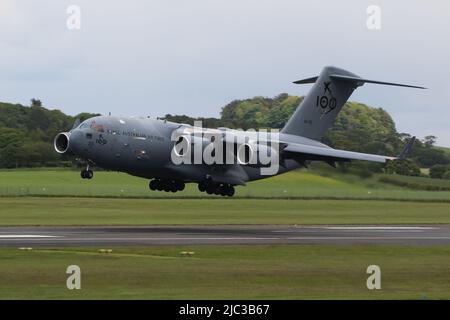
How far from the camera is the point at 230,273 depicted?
1240 inches

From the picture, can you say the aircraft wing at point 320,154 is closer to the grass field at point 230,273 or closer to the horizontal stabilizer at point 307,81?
the horizontal stabilizer at point 307,81

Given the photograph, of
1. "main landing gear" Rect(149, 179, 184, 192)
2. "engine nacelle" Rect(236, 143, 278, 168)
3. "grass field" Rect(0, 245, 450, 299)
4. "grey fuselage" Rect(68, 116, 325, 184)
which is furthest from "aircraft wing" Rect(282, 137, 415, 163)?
"grass field" Rect(0, 245, 450, 299)

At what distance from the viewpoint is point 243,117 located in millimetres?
129125

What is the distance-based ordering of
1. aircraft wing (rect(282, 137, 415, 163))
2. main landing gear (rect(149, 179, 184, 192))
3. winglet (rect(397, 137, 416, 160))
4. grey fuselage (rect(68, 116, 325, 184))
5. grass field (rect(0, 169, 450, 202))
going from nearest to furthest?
1. winglet (rect(397, 137, 416, 160))
2. grey fuselage (rect(68, 116, 325, 184))
3. aircraft wing (rect(282, 137, 415, 163))
4. main landing gear (rect(149, 179, 184, 192))
5. grass field (rect(0, 169, 450, 202))

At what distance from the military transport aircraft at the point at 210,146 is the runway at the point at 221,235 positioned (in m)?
2.74

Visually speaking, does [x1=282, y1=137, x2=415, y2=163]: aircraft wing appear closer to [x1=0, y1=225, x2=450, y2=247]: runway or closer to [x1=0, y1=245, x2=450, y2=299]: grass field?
[x1=0, y1=225, x2=450, y2=247]: runway

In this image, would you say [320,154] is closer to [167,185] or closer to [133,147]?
[167,185]

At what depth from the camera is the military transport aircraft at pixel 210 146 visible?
49.1 meters

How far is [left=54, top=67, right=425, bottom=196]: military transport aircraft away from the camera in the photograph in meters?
49.1

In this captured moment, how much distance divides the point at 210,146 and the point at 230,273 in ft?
70.9

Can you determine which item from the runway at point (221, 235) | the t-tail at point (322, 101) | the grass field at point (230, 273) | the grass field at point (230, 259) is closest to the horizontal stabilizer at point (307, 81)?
the t-tail at point (322, 101)

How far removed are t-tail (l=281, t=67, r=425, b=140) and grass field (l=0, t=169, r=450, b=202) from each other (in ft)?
23.1

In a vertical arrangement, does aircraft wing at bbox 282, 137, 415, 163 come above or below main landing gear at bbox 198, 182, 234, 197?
above
